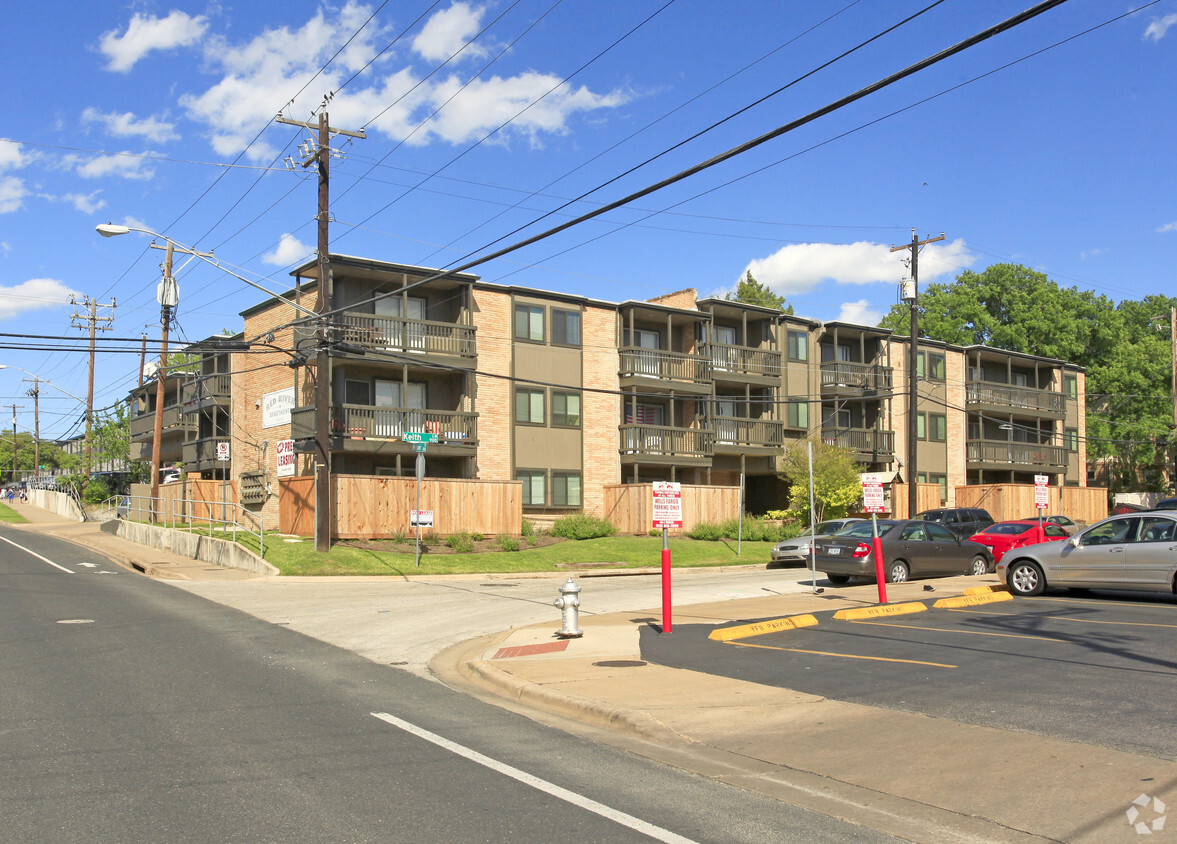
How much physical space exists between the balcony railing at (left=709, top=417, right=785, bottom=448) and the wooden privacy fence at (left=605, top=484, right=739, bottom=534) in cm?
316

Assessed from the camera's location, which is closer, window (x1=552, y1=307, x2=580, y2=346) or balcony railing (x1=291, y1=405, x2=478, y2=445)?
balcony railing (x1=291, y1=405, x2=478, y2=445)

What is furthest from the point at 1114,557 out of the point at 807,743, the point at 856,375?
the point at 856,375

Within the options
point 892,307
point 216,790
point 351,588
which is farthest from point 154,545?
point 892,307

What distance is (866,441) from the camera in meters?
46.9

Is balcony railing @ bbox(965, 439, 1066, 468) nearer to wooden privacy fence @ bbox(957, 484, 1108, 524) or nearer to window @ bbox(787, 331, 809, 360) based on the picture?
wooden privacy fence @ bbox(957, 484, 1108, 524)

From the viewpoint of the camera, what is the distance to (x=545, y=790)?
6.64 meters

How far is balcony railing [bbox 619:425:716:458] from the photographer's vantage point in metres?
38.9

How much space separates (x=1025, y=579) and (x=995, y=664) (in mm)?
8250

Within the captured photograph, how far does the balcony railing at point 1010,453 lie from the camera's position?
51844 millimetres

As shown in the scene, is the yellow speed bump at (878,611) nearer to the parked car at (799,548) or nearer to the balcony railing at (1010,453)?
the parked car at (799,548)

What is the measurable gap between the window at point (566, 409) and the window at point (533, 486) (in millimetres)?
2132

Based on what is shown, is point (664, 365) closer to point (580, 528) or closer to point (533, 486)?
point (533, 486)

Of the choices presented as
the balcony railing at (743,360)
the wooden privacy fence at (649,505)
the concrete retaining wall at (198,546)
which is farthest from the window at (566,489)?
the concrete retaining wall at (198,546)

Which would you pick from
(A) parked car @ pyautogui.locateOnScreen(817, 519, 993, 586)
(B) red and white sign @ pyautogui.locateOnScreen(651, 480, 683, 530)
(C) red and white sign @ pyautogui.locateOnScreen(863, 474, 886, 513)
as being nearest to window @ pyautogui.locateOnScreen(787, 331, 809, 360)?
→ (A) parked car @ pyautogui.locateOnScreen(817, 519, 993, 586)
